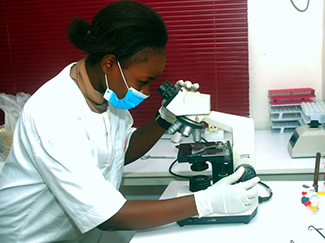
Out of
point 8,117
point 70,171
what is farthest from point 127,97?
point 8,117

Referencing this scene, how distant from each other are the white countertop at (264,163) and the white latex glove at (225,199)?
516mm

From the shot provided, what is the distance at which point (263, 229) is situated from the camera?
1201mm

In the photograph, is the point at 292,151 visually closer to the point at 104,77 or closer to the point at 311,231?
the point at 311,231

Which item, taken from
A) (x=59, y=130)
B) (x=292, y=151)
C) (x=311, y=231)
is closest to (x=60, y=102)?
(x=59, y=130)

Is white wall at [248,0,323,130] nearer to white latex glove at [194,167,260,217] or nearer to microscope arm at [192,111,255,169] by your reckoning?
microscope arm at [192,111,255,169]

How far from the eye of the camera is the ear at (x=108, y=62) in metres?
1.26

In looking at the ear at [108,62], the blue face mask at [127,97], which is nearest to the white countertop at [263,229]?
the blue face mask at [127,97]

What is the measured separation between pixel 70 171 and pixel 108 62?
→ 419mm

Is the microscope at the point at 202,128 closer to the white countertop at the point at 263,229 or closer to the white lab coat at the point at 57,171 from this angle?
the white countertop at the point at 263,229

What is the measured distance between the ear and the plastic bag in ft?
3.43

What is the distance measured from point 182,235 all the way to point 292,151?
92 cm

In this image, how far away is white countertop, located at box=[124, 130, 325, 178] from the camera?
1709 millimetres

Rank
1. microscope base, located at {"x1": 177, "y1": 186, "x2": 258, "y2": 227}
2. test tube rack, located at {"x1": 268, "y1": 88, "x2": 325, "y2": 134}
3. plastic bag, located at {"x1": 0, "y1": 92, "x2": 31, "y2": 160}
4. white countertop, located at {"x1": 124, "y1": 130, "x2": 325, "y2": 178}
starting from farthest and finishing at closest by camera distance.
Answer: test tube rack, located at {"x1": 268, "y1": 88, "x2": 325, "y2": 134} < plastic bag, located at {"x1": 0, "y1": 92, "x2": 31, "y2": 160} < white countertop, located at {"x1": 124, "y1": 130, "x2": 325, "y2": 178} < microscope base, located at {"x1": 177, "y1": 186, "x2": 258, "y2": 227}

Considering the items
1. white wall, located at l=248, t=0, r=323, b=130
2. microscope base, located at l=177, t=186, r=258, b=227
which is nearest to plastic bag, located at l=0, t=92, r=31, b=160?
microscope base, located at l=177, t=186, r=258, b=227
